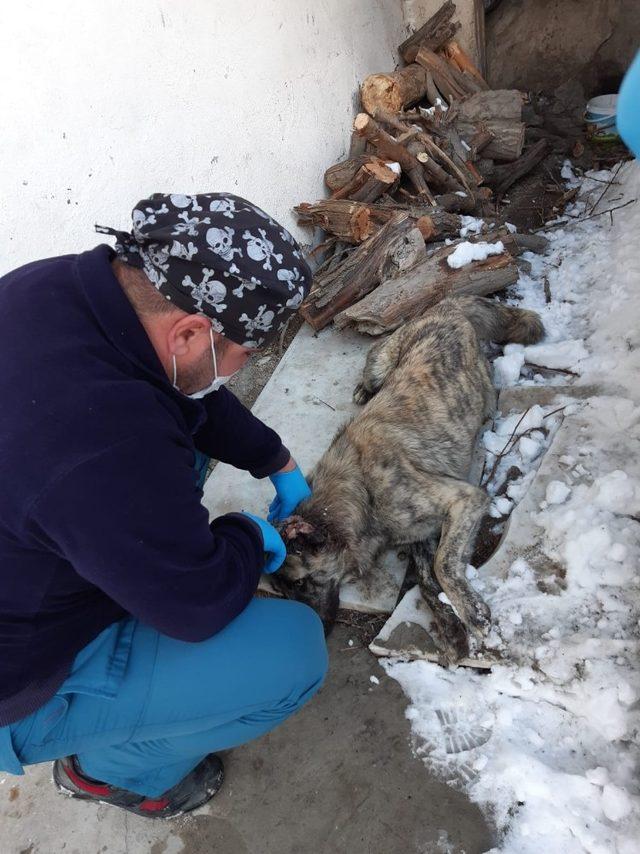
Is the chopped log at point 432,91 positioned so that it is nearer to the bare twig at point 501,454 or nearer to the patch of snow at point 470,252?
the patch of snow at point 470,252

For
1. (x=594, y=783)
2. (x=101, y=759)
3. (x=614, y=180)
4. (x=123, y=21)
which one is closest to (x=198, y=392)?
(x=101, y=759)

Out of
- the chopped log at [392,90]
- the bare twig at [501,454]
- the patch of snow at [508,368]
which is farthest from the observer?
the chopped log at [392,90]

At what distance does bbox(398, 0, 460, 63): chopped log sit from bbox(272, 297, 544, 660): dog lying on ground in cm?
477

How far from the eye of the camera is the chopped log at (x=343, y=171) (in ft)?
17.8

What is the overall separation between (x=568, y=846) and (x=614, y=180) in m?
5.28

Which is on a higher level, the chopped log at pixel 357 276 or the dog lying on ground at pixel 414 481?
the chopped log at pixel 357 276

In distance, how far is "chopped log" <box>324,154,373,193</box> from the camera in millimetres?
5430

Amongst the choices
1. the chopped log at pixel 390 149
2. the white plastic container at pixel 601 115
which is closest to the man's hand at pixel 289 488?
the chopped log at pixel 390 149

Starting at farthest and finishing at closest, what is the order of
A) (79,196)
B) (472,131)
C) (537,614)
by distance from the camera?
1. (472,131)
2. (79,196)
3. (537,614)

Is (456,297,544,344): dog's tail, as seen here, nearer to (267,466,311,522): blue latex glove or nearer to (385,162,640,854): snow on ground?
(385,162,640,854): snow on ground

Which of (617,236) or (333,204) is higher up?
(333,204)

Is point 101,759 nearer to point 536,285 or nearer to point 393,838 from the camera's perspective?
point 393,838

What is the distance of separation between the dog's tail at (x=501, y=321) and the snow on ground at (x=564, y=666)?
1.62 feet

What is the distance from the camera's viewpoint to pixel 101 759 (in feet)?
6.80
